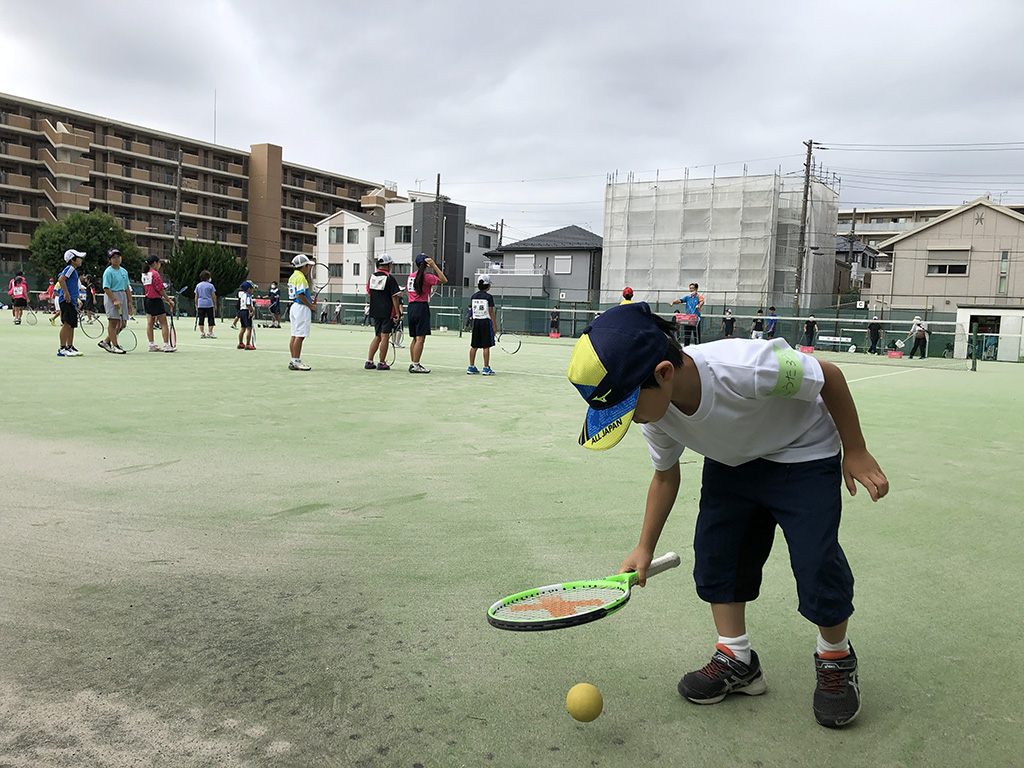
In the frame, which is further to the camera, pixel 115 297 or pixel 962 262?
pixel 962 262

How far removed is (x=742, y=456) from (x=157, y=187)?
246 ft

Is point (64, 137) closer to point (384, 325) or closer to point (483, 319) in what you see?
point (384, 325)

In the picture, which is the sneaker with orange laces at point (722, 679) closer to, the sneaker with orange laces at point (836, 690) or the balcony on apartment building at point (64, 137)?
the sneaker with orange laces at point (836, 690)

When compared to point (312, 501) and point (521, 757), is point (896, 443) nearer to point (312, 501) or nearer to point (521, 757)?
point (312, 501)

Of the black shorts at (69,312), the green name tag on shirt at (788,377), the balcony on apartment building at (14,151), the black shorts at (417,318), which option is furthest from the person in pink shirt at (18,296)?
the balcony on apartment building at (14,151)

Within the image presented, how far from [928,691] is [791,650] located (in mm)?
426

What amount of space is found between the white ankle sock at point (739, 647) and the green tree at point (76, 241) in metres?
57.0

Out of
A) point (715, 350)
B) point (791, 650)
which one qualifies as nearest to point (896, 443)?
point (791, 650)

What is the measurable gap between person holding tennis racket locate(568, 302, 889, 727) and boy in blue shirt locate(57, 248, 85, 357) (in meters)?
13.3

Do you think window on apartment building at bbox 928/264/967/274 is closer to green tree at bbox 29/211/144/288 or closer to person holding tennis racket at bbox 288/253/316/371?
person holding tennis racket at bbox 288/253/316/371

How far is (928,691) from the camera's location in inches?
91.7

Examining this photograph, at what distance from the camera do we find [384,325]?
12.3m

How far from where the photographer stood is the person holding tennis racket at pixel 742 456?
1.93m

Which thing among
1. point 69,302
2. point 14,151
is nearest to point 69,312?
point 69,302
